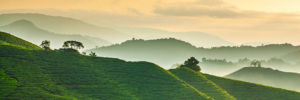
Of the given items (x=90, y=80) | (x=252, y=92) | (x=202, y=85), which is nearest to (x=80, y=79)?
(x=90, y=80)

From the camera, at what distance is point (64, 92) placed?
2761 inches

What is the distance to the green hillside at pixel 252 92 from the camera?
100812 mm

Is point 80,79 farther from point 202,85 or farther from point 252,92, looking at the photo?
point 252,92

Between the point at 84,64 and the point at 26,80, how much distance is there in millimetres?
20326

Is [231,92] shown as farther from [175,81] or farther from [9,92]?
[9,92]

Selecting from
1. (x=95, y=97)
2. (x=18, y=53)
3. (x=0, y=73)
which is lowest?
(x=95, y=97)

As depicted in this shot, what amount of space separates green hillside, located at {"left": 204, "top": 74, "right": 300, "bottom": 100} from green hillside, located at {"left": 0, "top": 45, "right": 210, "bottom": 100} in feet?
77.4

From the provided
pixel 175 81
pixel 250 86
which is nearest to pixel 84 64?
pixel 175 81

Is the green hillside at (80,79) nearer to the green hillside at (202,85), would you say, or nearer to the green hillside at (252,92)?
the green hillside at (202,85)

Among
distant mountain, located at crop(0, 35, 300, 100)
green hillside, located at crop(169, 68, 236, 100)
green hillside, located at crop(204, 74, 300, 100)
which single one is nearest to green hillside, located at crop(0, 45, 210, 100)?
distant mountain, located at crop(0, 35, 300, 100)

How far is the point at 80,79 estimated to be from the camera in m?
78.4

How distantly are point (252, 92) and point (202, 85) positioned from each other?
20137mm

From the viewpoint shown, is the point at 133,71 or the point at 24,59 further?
the point at 133,71

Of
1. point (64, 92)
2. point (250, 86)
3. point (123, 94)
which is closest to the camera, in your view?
point (64, 92)
